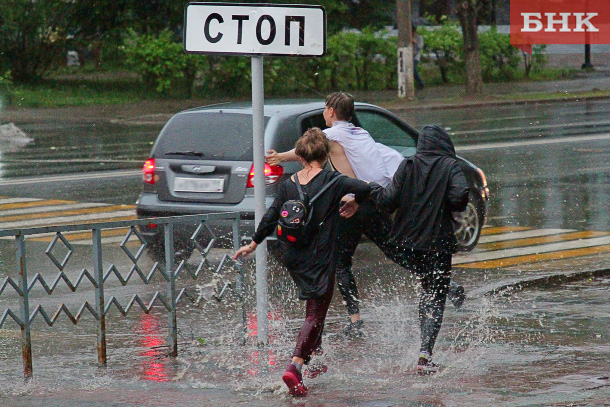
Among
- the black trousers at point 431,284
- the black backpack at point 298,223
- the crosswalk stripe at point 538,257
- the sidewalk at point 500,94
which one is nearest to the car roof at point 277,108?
the crosswalk stripe at point 538,257

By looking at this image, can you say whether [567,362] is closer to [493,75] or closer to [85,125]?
[85,125]

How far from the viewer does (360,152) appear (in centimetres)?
723

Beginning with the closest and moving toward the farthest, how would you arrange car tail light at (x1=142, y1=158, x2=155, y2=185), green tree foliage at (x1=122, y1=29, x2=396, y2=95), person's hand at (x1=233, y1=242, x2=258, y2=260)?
person's hand at (x1=233, y1=242, x2=258, y2=260) → car tail light at (x1=142, y1=158, x2=155, y2=185) → green tree foliage at (x1=122, y1=29, x2=396, y2=95)

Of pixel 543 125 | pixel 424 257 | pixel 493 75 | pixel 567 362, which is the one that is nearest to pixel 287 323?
pixel 424 257

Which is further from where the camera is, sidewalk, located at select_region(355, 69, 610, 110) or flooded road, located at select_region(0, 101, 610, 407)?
sidewalk, located at select_region(355, 69, 610, 110)

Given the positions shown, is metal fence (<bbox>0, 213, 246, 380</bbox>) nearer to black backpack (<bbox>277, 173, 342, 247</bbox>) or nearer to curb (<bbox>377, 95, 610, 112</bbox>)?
black backpack (<bbox>277, 173, 342, 247</bbox>)

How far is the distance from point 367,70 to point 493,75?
622cm

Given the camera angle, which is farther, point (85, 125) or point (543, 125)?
point (85, 125)

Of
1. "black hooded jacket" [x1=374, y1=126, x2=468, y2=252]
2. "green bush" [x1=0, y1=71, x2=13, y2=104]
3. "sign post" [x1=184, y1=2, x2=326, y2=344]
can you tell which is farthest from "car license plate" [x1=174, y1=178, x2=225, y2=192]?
"green bush" [x1=0, y1=71, x2=13, y2=104]

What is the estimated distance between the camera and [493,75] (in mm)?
38625

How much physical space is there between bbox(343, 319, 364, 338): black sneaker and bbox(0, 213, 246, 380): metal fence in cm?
73

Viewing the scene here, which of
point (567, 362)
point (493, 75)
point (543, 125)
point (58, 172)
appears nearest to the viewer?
point (567, 362)

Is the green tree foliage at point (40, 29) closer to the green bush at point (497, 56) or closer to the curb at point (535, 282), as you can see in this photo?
the green bush at point (497, 56)

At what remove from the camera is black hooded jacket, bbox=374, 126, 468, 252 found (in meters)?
6.28
